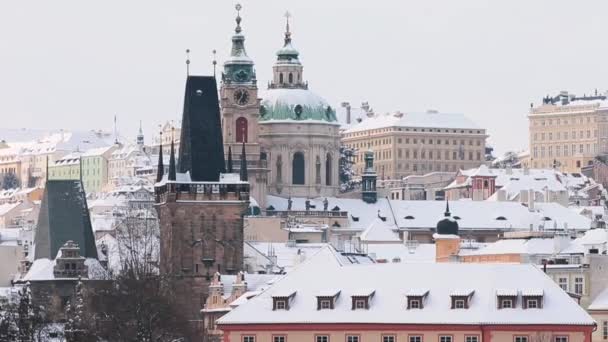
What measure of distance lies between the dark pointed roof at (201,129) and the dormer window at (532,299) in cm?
3498

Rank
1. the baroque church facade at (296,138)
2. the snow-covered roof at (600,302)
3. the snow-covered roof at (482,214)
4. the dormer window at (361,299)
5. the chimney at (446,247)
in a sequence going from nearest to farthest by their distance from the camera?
the dormer window at (361,299) < the snow-covered roof at (600,302) < the chimney at (446,247) < the snow-covered roof at (482,214) < the baroque church facade at (296,138)

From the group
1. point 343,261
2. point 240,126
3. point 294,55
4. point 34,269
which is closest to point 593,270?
point 343,261

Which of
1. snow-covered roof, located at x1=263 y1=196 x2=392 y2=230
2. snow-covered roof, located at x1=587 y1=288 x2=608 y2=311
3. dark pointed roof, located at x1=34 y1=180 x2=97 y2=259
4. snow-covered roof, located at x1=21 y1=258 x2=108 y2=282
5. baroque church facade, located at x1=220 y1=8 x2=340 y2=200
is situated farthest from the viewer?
baroque church facade, located at x1=220 y1=8 x2=340 y2=200

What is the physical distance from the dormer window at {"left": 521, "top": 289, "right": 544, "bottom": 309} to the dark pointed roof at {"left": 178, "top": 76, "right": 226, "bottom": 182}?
115 feet

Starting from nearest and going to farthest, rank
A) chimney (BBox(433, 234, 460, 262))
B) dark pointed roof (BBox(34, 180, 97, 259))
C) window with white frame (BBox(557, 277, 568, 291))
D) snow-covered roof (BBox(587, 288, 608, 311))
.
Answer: snow-covered roof (BBox(587, 288, 608, 311)), window with white frame (BBox(557, 277, 568, 291)), dark pointed roof (BBox(34, 180, 97, 259)), chimney (BBox(433, 234, 460, 262))

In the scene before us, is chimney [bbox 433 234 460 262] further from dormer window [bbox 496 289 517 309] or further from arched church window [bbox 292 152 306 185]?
arched church window [bbox 292 152 306 185]

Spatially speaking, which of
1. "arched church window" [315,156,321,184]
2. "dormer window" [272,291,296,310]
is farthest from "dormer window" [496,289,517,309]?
"arched church window" [315,156,321,184]

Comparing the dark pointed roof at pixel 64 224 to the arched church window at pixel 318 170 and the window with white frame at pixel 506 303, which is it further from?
the arched church window at pixel 318 170

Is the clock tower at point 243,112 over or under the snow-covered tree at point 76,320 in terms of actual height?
over

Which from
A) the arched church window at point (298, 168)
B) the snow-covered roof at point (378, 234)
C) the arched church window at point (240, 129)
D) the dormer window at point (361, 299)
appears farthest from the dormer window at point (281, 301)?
the arched church window at point (298, 168)

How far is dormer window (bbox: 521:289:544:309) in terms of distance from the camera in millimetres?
91438

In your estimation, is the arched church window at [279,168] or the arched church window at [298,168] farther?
the arched church window at [298,168]

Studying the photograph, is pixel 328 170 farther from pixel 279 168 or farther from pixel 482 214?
pixel 482 214

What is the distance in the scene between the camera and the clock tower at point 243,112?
602 feet
